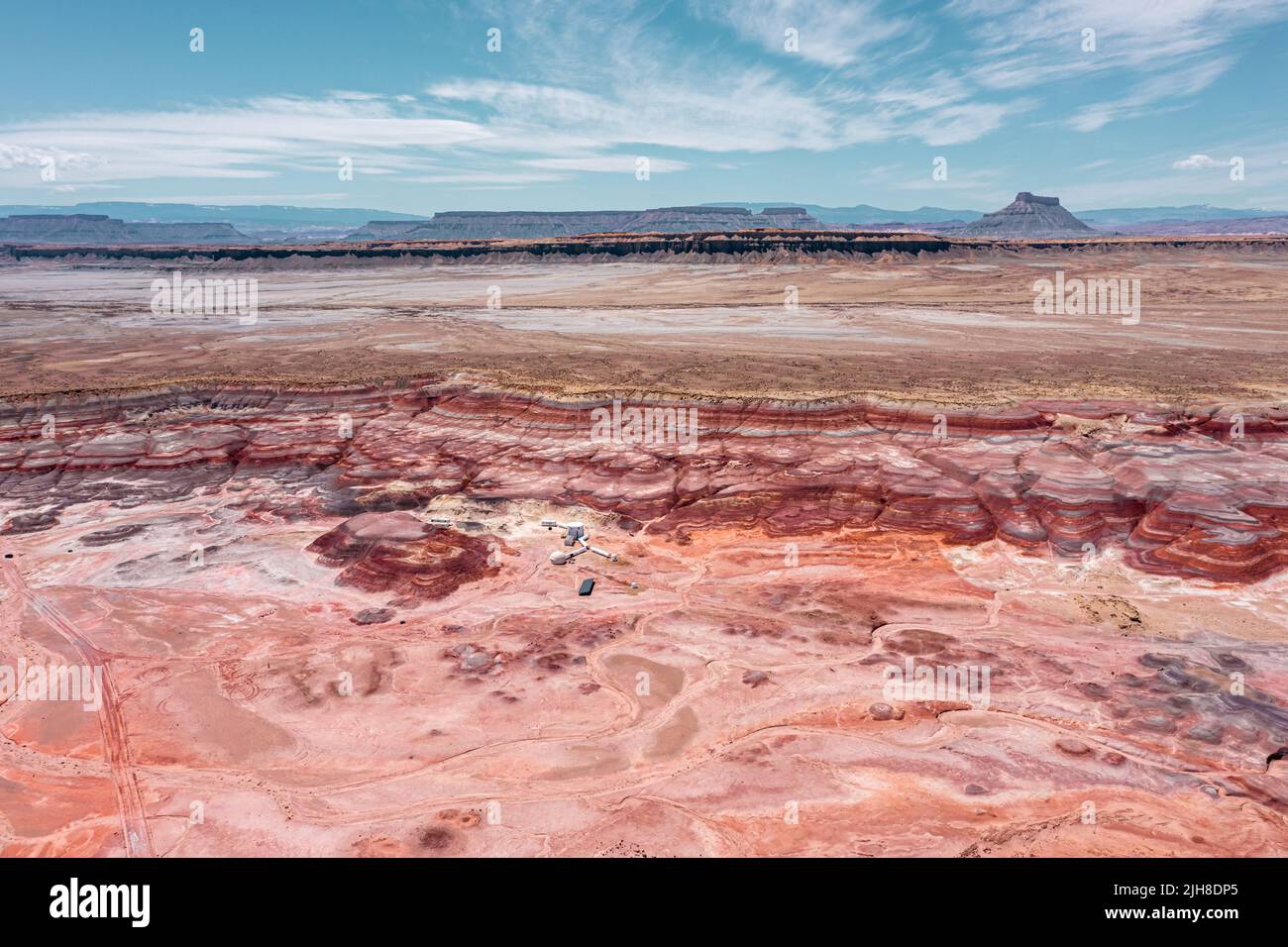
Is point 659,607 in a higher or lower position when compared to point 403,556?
lower

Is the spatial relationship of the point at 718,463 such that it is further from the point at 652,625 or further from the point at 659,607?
the point at 652,625

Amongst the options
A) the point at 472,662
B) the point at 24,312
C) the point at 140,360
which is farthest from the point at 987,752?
the point at 24,312

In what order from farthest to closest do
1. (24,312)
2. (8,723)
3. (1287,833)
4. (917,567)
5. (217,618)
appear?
(24,312) → (917,567) → (217,618) → (8,723) → (1287,833)

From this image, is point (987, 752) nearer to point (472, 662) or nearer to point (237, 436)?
point (472, 662)

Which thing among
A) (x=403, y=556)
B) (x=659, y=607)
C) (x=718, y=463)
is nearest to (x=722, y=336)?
(x=718, y=463)

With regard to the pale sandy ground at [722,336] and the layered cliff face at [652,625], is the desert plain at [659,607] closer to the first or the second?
the layered cliff face at [652,625]

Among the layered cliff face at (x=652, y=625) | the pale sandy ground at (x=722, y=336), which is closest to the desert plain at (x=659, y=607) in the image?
the layered cliff face at (x=652, y=625)
